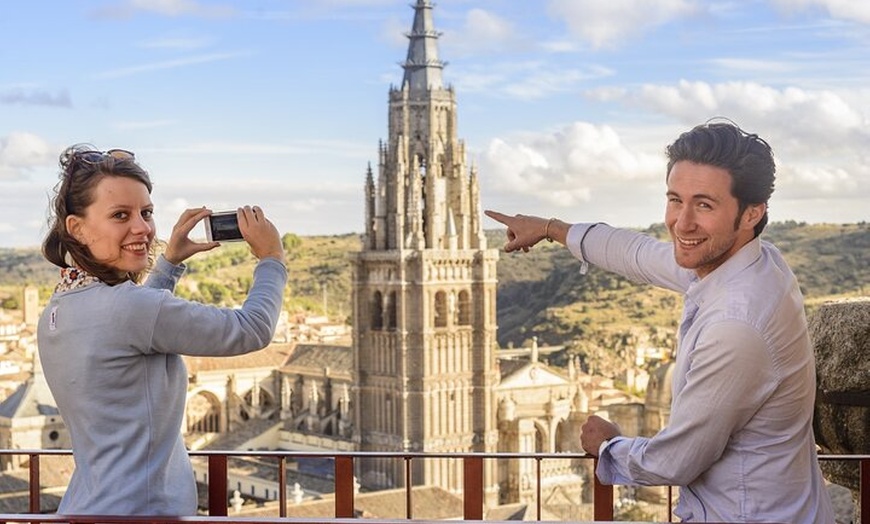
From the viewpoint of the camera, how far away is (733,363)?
5.02 feet

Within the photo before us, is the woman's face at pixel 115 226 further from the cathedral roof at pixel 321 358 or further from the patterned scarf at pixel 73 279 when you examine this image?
the cathedral roof at pixel 321 358

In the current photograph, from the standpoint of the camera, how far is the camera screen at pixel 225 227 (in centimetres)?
183

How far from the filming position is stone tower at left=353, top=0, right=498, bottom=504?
3362cm

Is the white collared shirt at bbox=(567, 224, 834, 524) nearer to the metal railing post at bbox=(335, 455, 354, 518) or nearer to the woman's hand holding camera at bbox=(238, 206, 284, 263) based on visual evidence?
the woman's hand holding camera at bbox=(238, 206, 284, 263)

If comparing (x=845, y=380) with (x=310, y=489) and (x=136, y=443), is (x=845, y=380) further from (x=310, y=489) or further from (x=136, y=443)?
(x=310, y=489)

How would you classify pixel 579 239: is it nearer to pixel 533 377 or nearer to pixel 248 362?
pixel 533 377

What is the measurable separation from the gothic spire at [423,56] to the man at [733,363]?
32.2 m

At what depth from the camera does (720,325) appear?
154 centimetres

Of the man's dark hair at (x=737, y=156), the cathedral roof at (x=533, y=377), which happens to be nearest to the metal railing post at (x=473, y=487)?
the man's dark hair at (x=737, y=156)

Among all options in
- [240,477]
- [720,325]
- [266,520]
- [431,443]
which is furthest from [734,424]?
[431,443]

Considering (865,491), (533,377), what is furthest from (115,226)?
(533,377)

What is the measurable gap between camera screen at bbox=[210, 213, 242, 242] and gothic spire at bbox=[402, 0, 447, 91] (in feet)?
105

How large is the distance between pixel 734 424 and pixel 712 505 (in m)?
0.13

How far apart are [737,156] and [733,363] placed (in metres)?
0.26
